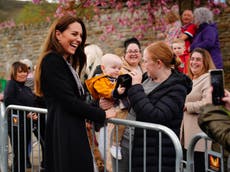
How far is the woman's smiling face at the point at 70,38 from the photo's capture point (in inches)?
131

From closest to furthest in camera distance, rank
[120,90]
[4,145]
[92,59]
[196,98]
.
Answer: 1. [120,90]
2. [196,98]
3. [4,145]
4. [92,59]

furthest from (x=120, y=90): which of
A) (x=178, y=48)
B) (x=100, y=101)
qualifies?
(x=178, y=48)

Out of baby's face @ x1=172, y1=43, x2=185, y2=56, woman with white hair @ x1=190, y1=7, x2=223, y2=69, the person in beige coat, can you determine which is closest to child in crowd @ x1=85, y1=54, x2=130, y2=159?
the person in beige coat

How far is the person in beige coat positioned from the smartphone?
212 cm

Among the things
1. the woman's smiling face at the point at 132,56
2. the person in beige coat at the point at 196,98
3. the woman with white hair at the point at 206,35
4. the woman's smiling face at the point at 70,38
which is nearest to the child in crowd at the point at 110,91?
the woman's smiling face at the point at 70,38

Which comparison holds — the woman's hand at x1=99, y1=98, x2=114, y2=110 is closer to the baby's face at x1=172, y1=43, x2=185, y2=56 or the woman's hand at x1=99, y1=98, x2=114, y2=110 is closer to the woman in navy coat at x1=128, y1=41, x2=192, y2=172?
the woman in navy coat at x1=128, y1=41, x2=192, y2=172

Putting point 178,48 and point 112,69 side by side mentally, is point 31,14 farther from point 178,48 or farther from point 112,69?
point 112,69

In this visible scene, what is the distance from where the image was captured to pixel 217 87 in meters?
2.29

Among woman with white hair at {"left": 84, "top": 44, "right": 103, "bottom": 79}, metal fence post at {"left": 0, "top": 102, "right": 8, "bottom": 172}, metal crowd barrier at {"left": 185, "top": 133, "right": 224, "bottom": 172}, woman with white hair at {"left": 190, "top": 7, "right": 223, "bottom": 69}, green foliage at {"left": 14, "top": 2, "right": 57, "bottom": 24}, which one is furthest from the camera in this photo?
green foliage at {"left": 14, "top": 2, "right": 57, "bottom": 24}

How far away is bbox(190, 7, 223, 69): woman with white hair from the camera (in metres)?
6.65

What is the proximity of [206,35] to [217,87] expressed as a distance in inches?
179

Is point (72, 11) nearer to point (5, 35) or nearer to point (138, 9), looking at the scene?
point (138, 9)

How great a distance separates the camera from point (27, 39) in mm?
17672

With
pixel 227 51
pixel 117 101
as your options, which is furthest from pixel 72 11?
pixel 117 101
